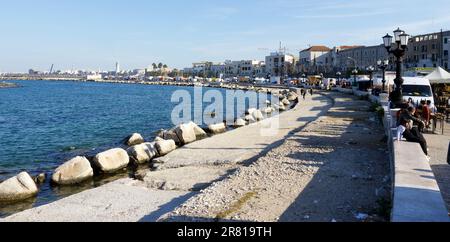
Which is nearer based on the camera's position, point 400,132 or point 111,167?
point 400,132

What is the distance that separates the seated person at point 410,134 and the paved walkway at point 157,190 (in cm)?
541

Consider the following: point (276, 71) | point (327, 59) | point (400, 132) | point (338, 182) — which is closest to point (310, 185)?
point (338, 182)

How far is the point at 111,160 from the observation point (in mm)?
16219

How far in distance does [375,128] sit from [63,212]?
14.0 m

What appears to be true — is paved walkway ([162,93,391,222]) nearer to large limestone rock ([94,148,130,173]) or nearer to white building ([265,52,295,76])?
large limestone rock ([94,148,130,173])

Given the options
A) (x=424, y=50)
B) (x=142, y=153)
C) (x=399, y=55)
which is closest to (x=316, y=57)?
(x=424, y=50)

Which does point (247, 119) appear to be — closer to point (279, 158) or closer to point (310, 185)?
point (279, 158)

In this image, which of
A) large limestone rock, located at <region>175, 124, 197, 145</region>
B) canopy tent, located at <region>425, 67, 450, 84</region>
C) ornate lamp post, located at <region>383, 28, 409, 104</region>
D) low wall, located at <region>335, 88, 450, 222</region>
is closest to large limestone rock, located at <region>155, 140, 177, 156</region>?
large limestone rock, located at <region>175, 124, 197, 145</region>

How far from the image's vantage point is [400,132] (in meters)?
10.8

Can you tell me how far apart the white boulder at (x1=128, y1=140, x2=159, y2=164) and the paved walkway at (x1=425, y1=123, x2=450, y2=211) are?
11048 mm

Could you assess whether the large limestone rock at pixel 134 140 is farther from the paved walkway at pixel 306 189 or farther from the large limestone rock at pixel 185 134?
the paved walkway at pixel 306 189

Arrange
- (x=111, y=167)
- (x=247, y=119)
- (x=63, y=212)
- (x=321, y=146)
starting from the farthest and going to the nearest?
1. (x=247, y=119)
2. (x=111, y=167)
3. (x=321, y=146)
4. (x=63, y=212)

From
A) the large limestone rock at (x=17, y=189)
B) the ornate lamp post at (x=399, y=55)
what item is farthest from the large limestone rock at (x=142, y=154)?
the ornate lamp post at (x=399, y=55)

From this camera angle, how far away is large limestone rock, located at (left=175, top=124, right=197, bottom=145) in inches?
872
